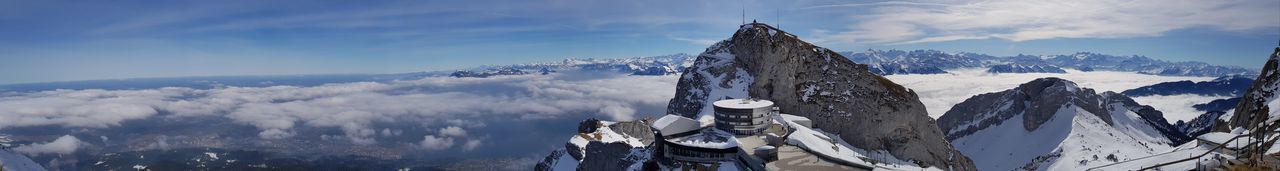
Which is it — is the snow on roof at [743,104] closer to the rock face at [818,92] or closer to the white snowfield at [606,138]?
the rock face at [818,92]

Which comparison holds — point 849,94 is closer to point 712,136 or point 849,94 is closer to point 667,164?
point 712,136

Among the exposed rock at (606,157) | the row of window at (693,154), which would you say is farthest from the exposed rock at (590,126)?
the row of window at (693,154)

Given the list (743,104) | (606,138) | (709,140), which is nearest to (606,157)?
(606,138)

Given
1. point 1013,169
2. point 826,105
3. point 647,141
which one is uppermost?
point 826,105

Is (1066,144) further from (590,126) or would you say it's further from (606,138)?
(606,138)

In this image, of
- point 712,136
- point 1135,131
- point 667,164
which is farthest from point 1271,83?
point 1135,131

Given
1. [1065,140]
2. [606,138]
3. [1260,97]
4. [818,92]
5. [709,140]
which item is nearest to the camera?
[709,140]
